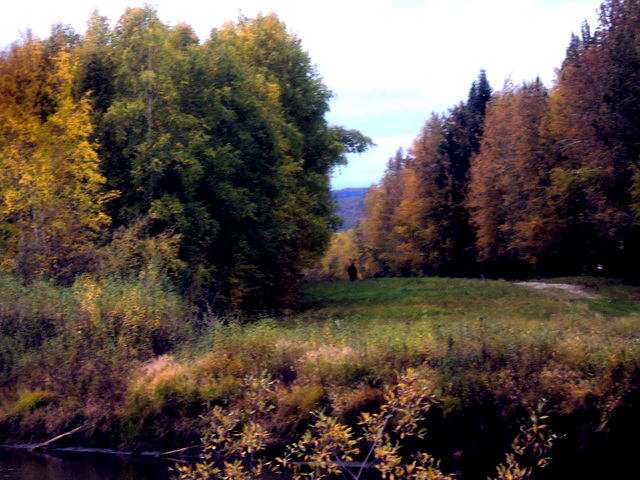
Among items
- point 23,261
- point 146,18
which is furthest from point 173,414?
point 146,18

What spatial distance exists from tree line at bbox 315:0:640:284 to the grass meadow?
38.5ft

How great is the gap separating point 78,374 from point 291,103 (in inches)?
878

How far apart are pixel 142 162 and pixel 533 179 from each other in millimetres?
23399

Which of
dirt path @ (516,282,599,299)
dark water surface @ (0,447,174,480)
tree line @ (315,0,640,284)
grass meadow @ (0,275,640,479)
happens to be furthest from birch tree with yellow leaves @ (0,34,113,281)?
tree line @ (315,0,640,284)

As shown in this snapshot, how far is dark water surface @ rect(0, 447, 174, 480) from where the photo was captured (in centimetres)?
1349

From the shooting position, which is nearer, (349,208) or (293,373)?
(293,373)

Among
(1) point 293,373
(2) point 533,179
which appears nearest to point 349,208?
(2) point 533,179

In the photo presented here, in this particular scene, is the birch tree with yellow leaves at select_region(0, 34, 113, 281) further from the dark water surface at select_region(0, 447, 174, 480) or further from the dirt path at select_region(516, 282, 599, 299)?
the dirt path at select_region(516, 282, 599, 299)

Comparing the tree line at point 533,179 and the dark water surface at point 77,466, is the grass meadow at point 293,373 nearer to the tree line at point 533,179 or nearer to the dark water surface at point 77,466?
the dark water surface at point 77,466

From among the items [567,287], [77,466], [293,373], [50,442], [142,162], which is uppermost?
[142,162]

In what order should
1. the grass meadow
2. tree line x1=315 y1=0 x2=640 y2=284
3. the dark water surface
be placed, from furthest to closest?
tree line x1=315 y1=0 x2=640 y2=284 < the dark water surface < the grass meadow

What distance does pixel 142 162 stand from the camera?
23.7 m

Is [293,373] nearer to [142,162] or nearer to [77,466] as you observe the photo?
[77,466]

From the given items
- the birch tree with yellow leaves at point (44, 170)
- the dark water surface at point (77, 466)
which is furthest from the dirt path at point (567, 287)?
the dark water surface at point (77, 466)
